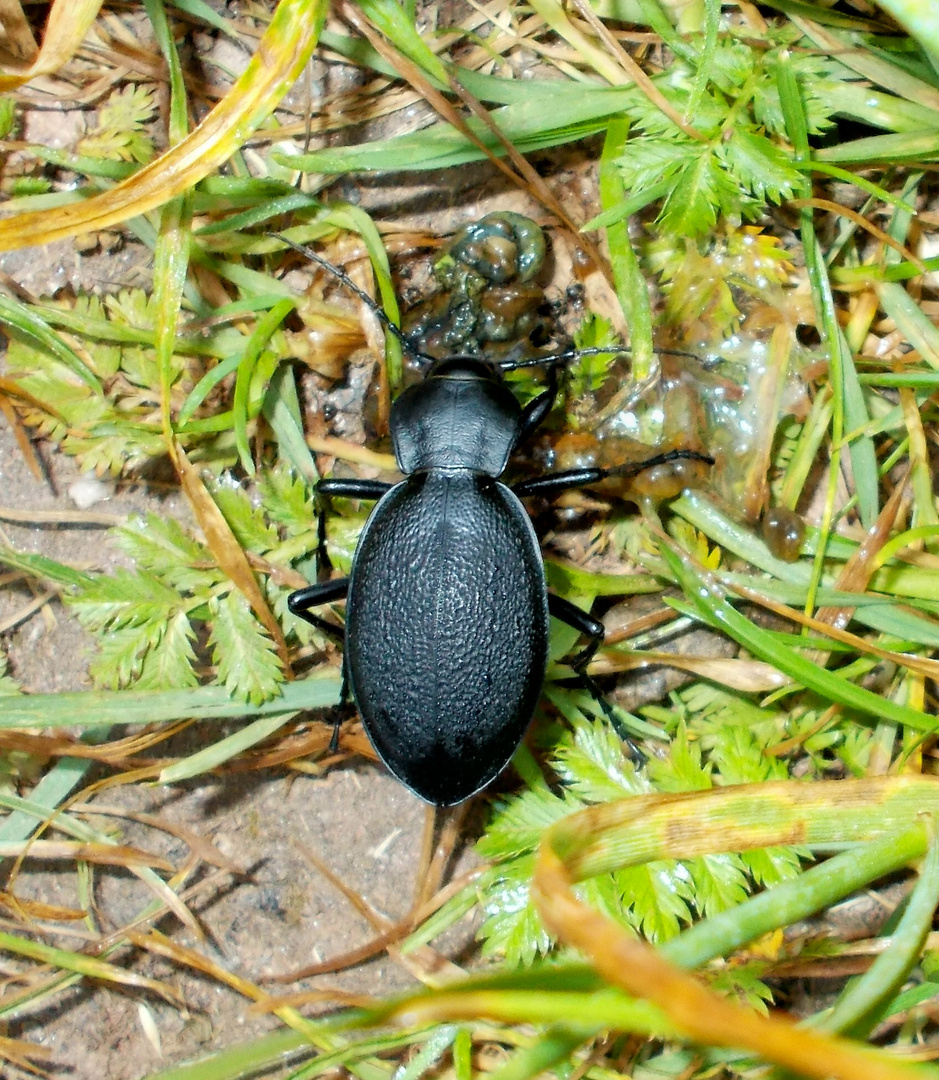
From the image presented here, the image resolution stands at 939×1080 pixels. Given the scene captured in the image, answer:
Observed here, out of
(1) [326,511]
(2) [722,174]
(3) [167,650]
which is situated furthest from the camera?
(1) [326,511]

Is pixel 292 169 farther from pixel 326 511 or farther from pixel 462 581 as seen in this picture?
pixel 462 581

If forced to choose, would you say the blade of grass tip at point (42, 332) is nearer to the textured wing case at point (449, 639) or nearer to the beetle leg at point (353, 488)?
the beetle leg at point (353, 488)

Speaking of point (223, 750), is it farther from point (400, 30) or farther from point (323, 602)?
point (400, 30)

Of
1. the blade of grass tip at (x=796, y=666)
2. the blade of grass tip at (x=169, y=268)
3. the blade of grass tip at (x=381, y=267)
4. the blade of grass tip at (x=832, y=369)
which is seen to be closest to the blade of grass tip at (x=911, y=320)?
the blade of grass tip at (x=832, y=369)

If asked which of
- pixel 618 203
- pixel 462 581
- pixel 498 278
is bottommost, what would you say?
pixel 462 581

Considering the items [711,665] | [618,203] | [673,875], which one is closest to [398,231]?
A: [618,203]

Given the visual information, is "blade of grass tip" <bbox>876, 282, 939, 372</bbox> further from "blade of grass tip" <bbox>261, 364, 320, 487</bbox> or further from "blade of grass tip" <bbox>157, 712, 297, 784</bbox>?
"blade of grass tip" <bbox>157, 712, 297, 784</bbox>
